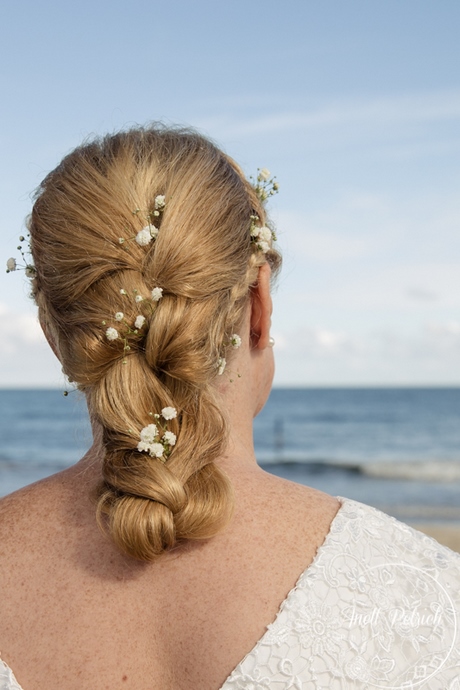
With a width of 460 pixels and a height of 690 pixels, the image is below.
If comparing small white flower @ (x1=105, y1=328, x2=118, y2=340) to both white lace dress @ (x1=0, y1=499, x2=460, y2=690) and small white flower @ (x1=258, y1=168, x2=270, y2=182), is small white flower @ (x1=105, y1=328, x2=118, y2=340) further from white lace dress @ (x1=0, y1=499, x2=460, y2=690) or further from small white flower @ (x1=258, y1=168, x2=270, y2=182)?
small white flower @ (x1=258, y1=168, x2=270, y2=182)

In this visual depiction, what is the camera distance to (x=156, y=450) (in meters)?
1.73

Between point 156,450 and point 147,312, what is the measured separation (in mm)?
343

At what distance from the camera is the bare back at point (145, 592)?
1633 millimetres

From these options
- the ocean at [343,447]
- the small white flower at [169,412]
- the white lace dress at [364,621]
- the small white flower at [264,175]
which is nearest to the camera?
the white lace dress at [364,621]

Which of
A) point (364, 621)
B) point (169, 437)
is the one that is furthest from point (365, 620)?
point (169, 437)

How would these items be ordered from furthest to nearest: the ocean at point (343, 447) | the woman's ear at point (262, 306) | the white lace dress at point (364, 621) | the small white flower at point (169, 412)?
the ocean at point (343, 447) → the woman's ear at point (262, 306) → the small white flower at point (169, 412) → the white lace dress at point (364, 621)

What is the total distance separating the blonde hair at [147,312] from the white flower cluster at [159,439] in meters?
0.02

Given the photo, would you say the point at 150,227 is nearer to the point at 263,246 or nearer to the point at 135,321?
the point at 135,321

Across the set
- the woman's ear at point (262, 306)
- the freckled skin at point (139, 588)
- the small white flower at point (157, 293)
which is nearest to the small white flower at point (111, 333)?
the small white flower at point (157, 293)

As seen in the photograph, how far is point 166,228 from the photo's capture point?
1783mm

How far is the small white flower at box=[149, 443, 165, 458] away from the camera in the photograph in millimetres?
1724

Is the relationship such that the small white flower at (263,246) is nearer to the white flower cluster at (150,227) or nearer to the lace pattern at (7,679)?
the white flower cluster at (150,227)

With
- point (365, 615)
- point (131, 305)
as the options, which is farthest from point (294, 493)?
point (131, 305)

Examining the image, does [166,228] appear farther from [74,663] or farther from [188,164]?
[74,663]
